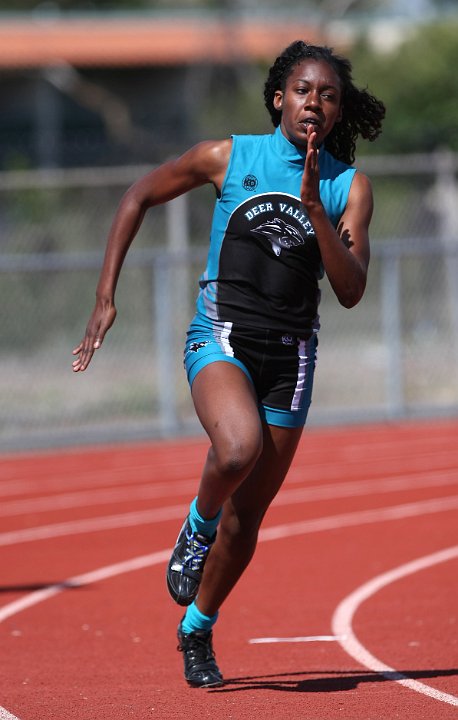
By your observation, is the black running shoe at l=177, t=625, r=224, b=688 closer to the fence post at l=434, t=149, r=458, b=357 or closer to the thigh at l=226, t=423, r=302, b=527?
the thigh at l=226, t=423, r=302, b=527

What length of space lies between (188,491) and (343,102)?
760cm

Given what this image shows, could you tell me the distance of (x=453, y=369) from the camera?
61.5ft

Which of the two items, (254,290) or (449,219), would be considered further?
(449,219)

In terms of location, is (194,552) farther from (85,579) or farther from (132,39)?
(132,39)

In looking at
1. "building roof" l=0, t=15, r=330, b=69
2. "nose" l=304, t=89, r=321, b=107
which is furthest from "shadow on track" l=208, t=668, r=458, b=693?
"building roof" l=0, t=15, r=330, b=69

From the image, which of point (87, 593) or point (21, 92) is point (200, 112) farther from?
point (87, 593)

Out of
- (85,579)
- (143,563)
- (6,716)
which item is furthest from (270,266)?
(143,563)

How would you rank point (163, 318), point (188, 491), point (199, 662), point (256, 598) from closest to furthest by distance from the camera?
point (199, 662) → point (256, 598) → point (188, 491) → point (163, 318)

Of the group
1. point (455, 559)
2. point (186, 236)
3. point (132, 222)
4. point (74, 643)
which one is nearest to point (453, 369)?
point (186, 236)

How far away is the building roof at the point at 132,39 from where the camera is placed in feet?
97.0

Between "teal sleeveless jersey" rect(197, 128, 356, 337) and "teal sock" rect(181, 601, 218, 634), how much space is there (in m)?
1.22

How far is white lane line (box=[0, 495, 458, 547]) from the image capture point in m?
10.6

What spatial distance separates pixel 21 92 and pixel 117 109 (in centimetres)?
231

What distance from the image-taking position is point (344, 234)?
5301mm
